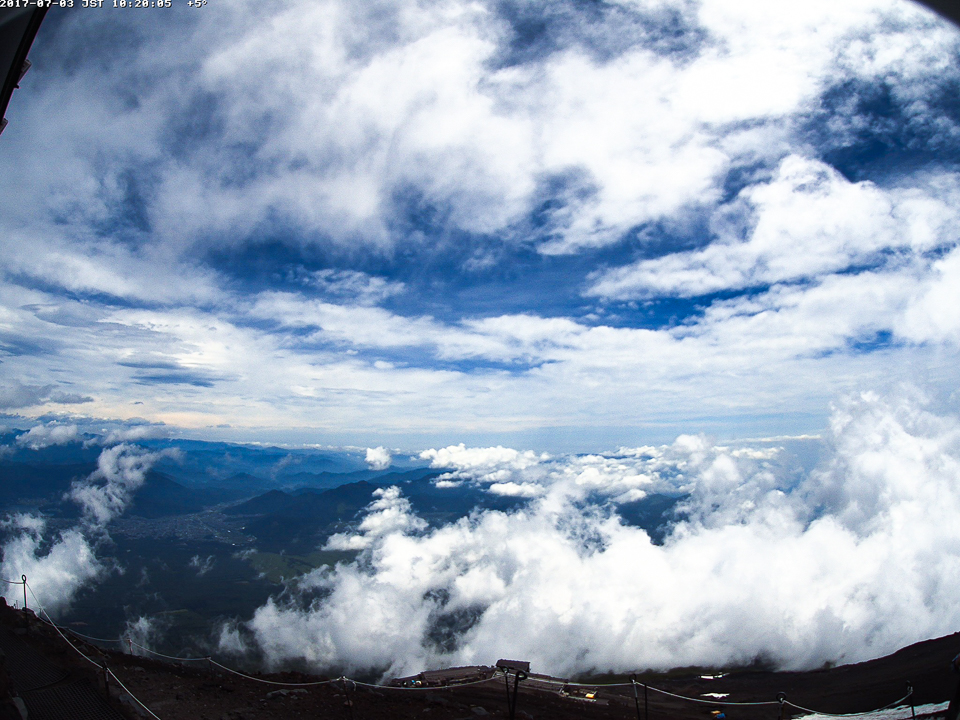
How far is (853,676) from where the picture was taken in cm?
14050

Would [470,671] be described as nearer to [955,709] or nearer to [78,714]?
[78,714]

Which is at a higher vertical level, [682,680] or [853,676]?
[853,676]

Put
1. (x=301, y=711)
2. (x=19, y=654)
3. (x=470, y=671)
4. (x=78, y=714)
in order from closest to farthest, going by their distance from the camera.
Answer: (x=78, y=714)
(x=19, y=654)
(x=301, y=711)
(x=470, y=671)

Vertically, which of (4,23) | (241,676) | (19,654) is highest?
(4,23)

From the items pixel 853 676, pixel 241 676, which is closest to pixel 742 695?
pixel 853 676

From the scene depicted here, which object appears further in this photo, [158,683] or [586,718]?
[586,718]

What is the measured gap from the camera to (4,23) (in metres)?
5.43

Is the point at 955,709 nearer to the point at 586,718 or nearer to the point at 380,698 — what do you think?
the point at 380,698

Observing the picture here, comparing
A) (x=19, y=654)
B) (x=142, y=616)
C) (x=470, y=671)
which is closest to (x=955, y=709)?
(x=19, y=654)

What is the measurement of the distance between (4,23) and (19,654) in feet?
85.9

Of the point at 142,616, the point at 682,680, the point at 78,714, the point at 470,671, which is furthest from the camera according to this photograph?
the point at 142,616

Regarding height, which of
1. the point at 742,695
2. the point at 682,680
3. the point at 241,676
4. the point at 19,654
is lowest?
the point at 682,680

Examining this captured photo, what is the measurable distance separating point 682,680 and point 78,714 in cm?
22522

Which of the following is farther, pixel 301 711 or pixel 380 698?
pixel 380 698
